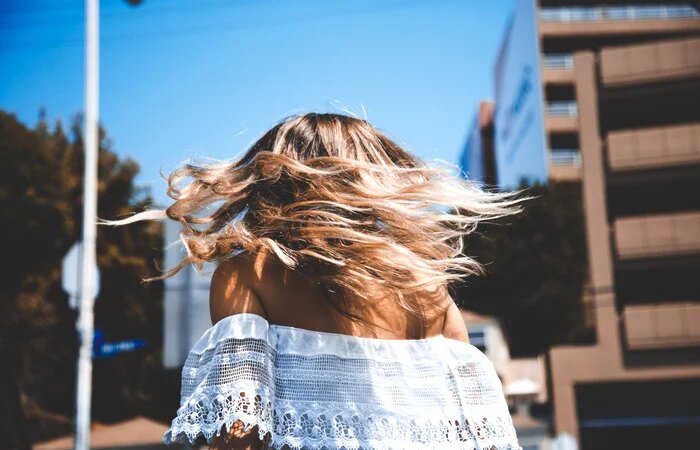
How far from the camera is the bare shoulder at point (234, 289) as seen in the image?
5.35 ft

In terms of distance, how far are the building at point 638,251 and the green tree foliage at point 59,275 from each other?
1336 centimetres

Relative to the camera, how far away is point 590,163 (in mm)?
24359

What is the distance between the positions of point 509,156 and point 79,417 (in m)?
25.1

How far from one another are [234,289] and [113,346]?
972 centimetres

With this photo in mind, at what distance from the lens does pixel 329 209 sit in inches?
69.9

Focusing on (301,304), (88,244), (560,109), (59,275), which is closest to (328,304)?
(301,304)

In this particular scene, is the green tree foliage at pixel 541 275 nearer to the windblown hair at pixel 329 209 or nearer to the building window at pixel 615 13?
the building window at pixel 615 13

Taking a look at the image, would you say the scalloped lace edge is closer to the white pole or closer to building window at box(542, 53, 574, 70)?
the white pole

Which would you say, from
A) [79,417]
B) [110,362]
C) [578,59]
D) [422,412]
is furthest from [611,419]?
[422,412]

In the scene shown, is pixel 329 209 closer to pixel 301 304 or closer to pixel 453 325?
pixel 301 304

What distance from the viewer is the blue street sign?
→ 1041 cm

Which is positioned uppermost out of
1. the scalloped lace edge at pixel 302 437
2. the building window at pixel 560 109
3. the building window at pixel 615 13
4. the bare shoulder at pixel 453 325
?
the building window at pixel 615 13

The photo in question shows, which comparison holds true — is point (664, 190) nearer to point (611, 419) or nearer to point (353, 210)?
point (611, 419)

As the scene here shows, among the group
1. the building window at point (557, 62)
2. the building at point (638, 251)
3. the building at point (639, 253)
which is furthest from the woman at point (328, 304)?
the building window at point (557, 62)
